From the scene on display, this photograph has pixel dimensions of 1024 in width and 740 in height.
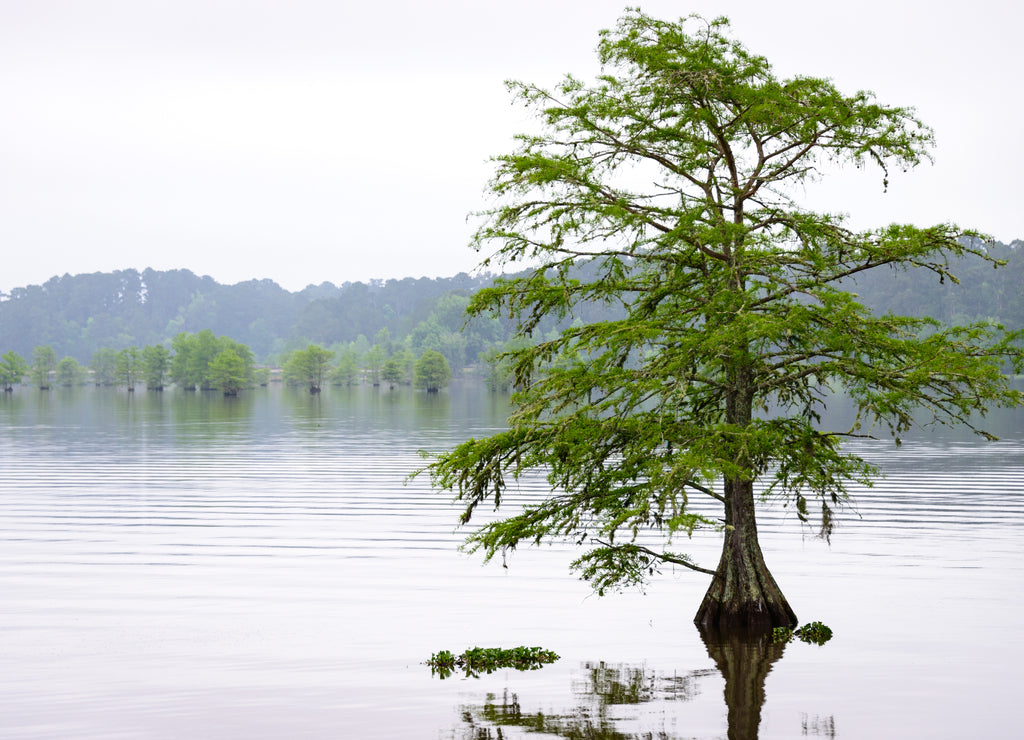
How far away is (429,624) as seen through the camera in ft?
81.5

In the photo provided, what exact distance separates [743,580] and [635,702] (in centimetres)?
414

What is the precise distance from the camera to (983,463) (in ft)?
199

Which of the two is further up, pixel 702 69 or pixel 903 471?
pixel 702 69

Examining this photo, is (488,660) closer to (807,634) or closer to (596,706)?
(596,706)

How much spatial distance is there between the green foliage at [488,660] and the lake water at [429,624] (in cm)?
47

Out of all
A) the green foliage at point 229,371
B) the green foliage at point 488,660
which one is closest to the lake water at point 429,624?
the green foliage at point 488,660

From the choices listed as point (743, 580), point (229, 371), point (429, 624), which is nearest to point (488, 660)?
point (429, 624)

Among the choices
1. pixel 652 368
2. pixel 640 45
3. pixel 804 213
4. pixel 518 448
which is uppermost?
pixel 640 45

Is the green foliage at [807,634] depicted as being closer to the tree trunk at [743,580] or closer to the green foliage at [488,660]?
the tree trunk at [743,580]

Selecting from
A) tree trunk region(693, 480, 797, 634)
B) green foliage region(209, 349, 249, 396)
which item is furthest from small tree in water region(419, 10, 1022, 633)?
green foliage region(209, 349, 249, 396)

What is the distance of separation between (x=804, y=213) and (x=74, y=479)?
43.0m

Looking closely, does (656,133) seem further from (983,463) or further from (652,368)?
(983,463)

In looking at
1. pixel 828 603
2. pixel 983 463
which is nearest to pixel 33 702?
pixel 828 603

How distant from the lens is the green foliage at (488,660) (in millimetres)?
20734
